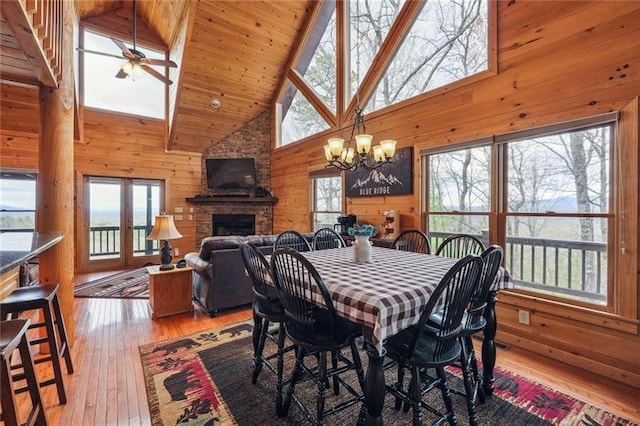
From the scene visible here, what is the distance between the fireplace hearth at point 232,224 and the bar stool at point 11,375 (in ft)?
17.8

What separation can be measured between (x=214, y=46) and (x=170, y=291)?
4.41m

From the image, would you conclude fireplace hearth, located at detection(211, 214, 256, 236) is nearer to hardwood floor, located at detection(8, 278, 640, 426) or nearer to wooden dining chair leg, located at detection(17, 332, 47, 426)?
hardwood floor, located at detection(8, 278, 640, 426)

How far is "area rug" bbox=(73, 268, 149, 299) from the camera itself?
14.3 ft

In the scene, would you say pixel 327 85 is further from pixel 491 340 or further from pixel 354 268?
pixel 491 340

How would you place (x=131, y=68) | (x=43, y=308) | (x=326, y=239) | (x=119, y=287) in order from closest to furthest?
1. (x=43, y=308)
2. (x=326, y=239)
3. (x=131, y=68)
4. (x=119, y=287)

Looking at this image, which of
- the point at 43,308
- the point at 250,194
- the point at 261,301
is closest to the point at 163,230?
the point at 43,308

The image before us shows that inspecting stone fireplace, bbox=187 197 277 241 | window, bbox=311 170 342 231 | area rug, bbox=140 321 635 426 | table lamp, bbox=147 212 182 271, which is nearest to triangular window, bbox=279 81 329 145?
window, bbox=311 170 342 231

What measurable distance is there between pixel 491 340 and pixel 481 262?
901mm

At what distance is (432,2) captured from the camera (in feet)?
12.7

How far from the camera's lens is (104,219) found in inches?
242

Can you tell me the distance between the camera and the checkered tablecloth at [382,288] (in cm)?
141

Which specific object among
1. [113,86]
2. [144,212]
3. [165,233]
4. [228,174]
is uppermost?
[113,86]

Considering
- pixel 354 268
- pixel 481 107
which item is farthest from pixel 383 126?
pixel 354 268

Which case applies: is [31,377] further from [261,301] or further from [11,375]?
[261,301]
